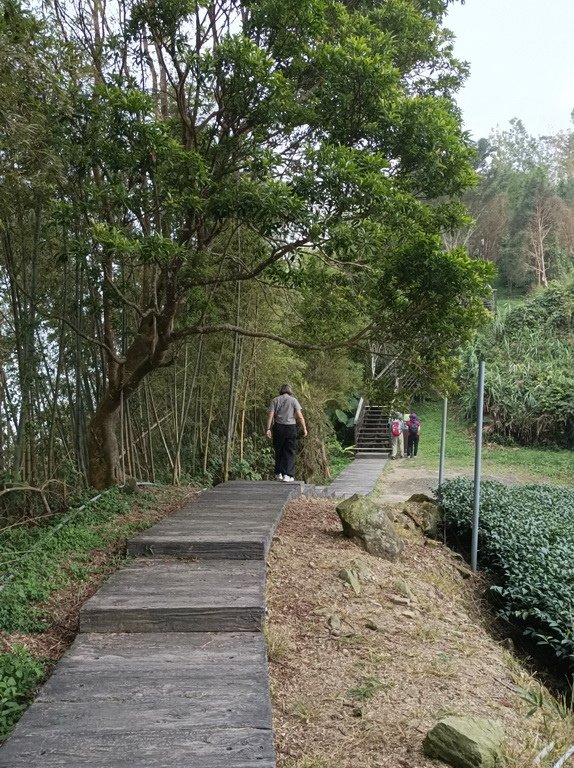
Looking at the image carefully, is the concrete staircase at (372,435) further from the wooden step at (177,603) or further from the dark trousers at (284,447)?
the wooden step at (177,603)

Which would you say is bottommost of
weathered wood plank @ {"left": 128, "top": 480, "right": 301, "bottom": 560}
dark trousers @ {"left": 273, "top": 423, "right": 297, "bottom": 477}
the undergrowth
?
the undergrowth

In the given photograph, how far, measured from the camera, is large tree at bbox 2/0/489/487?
407cm

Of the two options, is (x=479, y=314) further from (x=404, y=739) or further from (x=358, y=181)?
(x=404, y=739)

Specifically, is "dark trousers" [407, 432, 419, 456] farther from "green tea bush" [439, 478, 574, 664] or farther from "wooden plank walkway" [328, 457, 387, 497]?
"green tea bush" [439, 478, 574, 664]

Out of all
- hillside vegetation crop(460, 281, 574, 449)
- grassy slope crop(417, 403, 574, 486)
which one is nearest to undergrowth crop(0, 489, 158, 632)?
grassy slope crop(417, 403, 574, 486)

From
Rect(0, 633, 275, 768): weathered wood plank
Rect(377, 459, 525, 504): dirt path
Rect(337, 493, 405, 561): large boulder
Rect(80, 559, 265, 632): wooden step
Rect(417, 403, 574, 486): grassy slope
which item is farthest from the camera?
Rect(417, 403, 574, 486): grassy slope

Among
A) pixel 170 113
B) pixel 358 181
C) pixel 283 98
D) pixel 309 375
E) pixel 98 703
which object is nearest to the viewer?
pixel 98 703

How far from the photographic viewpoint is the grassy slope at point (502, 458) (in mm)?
12369

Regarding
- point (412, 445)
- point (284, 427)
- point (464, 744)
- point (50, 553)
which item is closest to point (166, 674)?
point (464, 744)

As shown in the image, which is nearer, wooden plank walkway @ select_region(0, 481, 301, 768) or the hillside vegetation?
wooden plank walkway @ select_region(0, 481, 301, 768)

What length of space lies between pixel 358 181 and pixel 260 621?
2675 mm

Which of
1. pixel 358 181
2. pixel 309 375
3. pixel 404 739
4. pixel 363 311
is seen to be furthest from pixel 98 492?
pixel 309 375

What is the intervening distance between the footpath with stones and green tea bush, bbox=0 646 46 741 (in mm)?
93

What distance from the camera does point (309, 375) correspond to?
464 inches
